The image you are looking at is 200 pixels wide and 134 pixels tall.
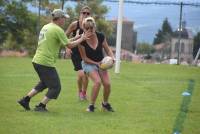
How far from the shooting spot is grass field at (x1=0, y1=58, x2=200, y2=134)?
9.65 m

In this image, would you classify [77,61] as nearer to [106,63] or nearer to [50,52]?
[106,63]

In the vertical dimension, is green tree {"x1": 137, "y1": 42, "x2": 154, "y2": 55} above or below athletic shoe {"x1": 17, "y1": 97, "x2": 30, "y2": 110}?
below

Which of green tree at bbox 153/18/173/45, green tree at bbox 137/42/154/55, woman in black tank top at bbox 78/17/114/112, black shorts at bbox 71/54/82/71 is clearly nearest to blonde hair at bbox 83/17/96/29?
woman in black tank top at bbox 78/17/114/112

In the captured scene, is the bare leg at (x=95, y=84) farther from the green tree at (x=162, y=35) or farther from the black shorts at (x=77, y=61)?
the green tree at (x=162, y=35)

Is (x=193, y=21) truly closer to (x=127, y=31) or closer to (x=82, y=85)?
(x=127, y=31)

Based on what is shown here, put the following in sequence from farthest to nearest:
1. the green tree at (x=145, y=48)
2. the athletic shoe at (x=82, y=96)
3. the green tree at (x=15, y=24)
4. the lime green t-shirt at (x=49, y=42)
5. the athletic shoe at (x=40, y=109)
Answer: the green tree at (x=145, y=48) → the green tree at (x=15, y=24) → the athletic shoe at (x=82, y=96) → the athletic shoe at (x=40, y=109) → the lime green t-shirt at (x=49, y=42)

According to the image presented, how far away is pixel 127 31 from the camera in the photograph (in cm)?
4266

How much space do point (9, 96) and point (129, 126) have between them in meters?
4.11

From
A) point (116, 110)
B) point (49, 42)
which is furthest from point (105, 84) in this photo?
point (49, 42)

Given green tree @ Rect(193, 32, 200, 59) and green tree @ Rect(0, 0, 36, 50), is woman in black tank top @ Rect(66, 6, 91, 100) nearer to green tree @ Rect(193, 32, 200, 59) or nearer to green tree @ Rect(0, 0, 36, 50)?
green tree @ Rect(193, 32, 200, 59)

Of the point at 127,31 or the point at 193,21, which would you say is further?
the point at 127,31

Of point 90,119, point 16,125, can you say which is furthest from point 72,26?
point 16,125

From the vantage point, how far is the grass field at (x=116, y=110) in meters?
9.65

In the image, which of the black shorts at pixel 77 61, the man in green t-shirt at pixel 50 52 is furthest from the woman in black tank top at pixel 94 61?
the black shorts at pixel 77 61
